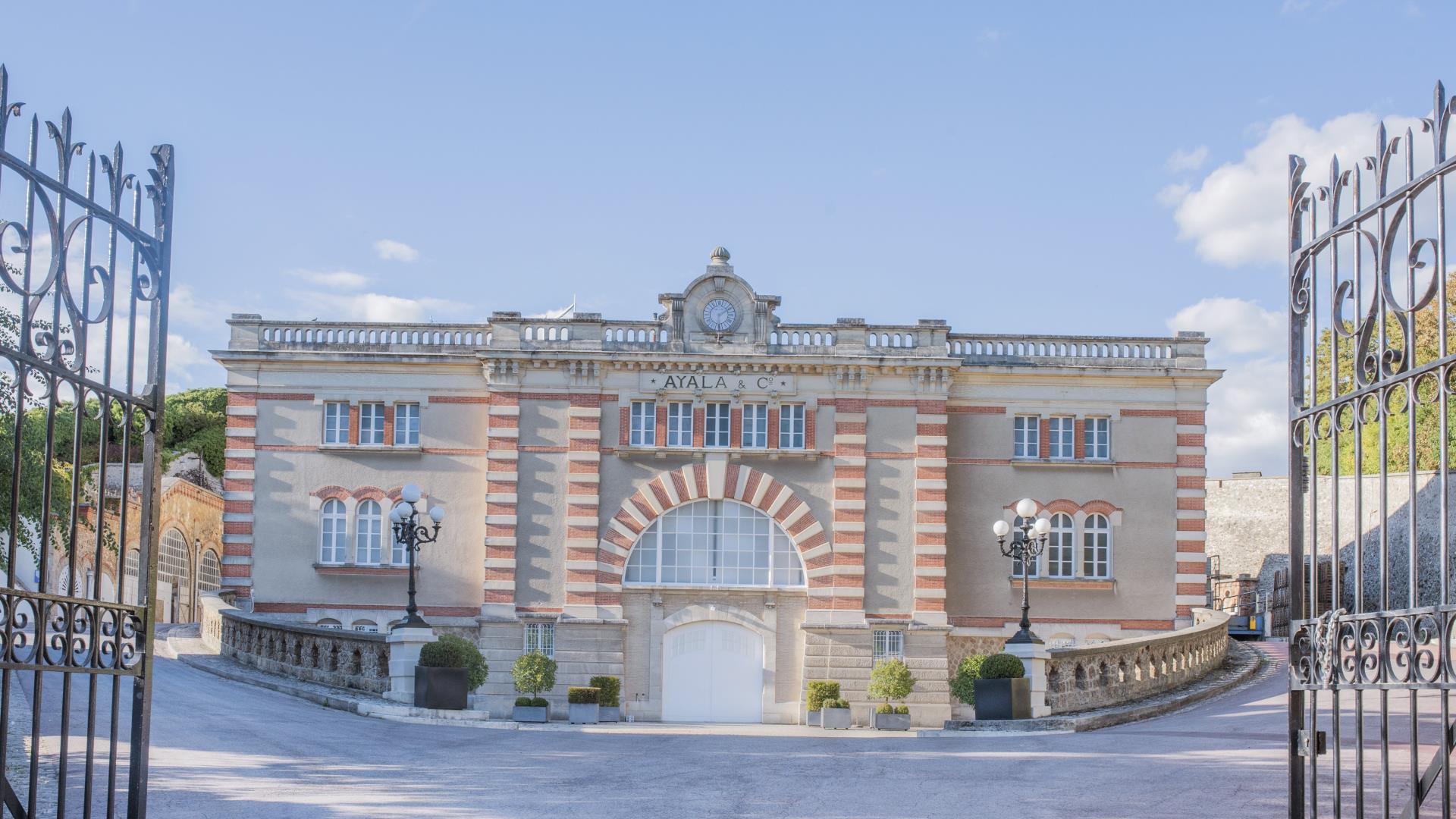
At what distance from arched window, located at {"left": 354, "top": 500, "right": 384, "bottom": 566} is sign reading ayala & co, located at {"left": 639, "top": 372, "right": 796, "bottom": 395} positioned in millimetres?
6400

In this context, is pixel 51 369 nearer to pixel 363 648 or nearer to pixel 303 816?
pixel 303 816

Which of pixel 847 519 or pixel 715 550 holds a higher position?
pixel 847 519

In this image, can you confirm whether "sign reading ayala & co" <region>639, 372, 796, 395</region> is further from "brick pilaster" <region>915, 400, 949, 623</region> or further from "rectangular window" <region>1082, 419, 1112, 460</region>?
"rectangular window" <region>1082, 419, 1112, 460</region>

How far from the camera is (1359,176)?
25.5ft

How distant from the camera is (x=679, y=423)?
3153 centimetres

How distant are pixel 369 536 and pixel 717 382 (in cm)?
821

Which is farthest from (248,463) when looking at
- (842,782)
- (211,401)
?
(211,401)

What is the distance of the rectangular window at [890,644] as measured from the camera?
102 ft

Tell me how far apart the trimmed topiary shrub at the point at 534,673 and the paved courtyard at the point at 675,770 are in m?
4.66

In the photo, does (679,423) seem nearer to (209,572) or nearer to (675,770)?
(675,770)

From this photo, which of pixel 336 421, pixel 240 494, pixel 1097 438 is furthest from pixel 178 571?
pixel 1097 438

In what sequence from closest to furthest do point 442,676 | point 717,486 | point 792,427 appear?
point 442,676
point 717,486
point 792,427

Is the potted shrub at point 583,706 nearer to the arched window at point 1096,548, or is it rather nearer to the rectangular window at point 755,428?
the rectangular window at point 755,428

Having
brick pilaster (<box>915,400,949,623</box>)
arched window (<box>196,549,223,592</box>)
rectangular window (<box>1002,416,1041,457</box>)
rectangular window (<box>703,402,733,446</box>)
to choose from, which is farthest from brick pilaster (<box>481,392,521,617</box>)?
arched window (<box>196,549,223,592</box>)
